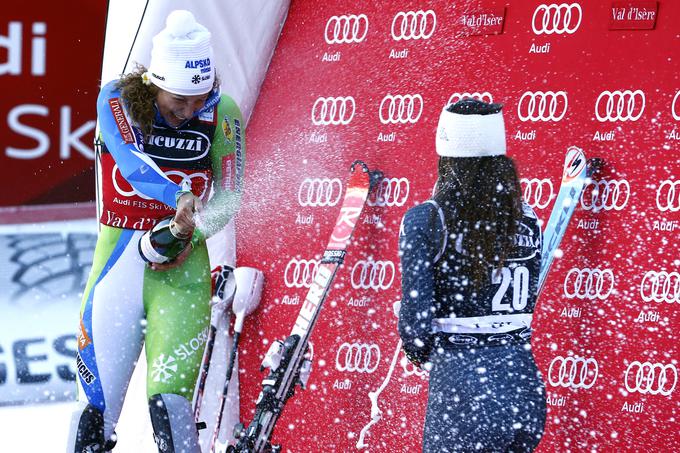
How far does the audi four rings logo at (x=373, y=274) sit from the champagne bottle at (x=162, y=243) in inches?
50.6

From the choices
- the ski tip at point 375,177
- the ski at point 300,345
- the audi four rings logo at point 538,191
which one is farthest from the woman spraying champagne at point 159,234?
the audi four rings logo at point 538,191

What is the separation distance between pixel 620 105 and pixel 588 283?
768 mm

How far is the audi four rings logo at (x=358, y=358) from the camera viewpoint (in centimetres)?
574

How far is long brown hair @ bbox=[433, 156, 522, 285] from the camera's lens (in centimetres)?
362

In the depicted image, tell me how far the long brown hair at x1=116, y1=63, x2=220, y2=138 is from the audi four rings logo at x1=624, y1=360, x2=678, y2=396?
2.23 m

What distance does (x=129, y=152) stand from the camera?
4.63 m

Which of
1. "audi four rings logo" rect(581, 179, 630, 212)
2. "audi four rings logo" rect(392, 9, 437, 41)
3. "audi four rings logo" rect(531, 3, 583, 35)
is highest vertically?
"audi four rings logo" rect(531, 3, 583, 35)

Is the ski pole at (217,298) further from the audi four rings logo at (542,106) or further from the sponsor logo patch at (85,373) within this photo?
the audi four rings logo at (542,106)

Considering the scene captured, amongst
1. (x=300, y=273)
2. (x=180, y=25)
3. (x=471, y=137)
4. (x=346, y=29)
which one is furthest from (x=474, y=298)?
(x=346, y=29)

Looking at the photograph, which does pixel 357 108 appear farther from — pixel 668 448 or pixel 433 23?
pixel 668 448

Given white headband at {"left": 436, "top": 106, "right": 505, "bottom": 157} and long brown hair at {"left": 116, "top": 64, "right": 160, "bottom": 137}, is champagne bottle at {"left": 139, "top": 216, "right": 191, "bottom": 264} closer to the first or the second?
long brown hair at {"left": 116, "top": 64, "right": 160, "bottom": 137}

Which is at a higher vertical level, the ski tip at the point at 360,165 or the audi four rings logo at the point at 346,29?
the audi four rings logo at the point at 346,29

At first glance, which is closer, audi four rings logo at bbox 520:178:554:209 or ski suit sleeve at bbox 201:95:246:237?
ski suit sleeve at bbox 201:95:246:237

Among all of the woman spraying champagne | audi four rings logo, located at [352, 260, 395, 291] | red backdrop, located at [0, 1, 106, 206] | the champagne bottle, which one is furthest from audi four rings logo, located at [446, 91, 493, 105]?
red backdrop, located at [0, 1, 106, 206]
